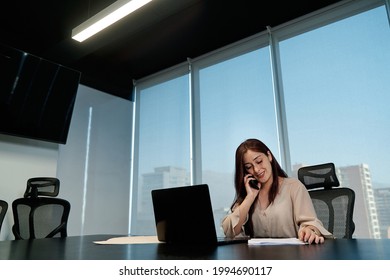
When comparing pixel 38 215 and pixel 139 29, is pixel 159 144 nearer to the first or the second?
pixel 139 29

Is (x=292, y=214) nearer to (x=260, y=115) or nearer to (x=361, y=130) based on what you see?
(x=361, y=130)

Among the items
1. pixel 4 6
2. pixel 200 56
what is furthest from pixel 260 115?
pixel 4 6

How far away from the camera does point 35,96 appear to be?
3.13 meters

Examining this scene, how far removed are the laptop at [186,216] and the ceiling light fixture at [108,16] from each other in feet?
5.53

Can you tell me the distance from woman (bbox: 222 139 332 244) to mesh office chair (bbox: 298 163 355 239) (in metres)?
0.44

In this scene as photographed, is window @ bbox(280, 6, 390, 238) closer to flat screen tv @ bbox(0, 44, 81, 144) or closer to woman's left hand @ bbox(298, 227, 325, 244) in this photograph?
woman's left hand @ bbox(298, 227, 325, 244)

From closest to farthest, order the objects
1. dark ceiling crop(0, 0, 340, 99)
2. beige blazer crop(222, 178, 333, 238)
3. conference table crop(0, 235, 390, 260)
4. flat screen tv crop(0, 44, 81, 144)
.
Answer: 1. conference table crop(0, 235, 390, 260)
2. beige blazer crop(222, 178, 333, 238)
3. flat screen tv crop(0, 44, 81, 144)
4. dark ceiling crop(0, 0, 340, 99)

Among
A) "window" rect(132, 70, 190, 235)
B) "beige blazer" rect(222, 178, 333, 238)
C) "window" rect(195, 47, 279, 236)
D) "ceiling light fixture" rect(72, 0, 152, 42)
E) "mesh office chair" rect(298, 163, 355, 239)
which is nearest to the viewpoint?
"beige blazer" rect(222, 178, 333, 238)

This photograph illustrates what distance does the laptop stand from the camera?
1.07 metres

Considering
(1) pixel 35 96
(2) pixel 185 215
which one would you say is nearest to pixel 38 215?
(1) pixel 35 96

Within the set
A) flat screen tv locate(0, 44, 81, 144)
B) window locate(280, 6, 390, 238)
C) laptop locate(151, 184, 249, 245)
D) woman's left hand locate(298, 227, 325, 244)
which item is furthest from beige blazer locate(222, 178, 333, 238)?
flat screen tv locate(0, 44, 81, 144)

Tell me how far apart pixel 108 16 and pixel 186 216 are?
6.46ft

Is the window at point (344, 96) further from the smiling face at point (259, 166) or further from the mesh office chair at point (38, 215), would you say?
the mesh office chair at point (38, 215)

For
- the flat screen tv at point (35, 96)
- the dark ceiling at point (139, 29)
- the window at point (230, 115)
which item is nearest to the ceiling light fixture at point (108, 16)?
the dark ceiling at point (139, 29)
